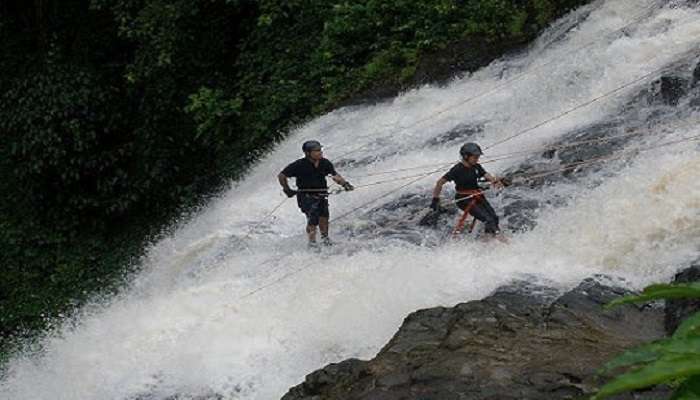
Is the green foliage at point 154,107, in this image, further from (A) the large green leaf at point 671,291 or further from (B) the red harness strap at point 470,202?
(A) the large green leaf at point 671,291

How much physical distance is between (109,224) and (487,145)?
7808 millimetres

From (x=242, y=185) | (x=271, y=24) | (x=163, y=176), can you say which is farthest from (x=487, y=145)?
(x=163, y=176)

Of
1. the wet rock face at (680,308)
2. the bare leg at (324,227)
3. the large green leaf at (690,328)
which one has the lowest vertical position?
the wet rock face at (680,308)

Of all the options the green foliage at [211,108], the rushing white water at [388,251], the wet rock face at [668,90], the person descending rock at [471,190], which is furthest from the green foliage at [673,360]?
the green foliage at [211,108]

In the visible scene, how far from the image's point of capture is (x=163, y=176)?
14.8m

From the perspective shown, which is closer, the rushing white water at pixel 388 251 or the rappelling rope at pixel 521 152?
the rushing white water at pixel 388 251

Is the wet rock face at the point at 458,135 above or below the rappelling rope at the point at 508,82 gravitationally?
below

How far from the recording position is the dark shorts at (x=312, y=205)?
31.1 feet

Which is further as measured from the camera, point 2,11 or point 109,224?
point 2,11

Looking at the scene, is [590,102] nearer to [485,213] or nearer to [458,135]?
[458,135]

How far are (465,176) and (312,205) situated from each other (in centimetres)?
184

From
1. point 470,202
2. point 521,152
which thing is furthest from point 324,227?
point 521,152

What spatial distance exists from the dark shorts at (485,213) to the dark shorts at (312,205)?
64.6 inches

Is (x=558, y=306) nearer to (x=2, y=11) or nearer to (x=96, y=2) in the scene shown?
(x=96, y=2)
